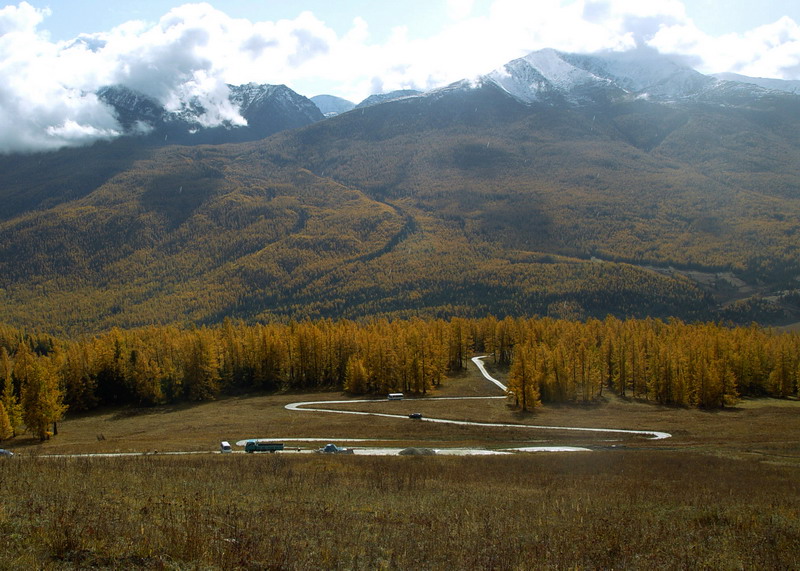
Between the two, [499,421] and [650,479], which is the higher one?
[650,479]

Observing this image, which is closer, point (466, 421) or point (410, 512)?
point (410, 512)

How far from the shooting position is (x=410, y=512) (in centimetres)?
1956

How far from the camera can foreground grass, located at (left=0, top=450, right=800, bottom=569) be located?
41.6ft

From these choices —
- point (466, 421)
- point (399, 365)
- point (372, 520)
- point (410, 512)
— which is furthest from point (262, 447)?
point (399, 365)

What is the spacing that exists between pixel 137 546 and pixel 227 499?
761cm

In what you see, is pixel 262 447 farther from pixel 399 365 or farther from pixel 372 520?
pixel 399 365

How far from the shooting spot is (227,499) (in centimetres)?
1972

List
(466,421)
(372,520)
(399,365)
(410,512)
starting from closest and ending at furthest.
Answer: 1. (372,520)
2. (410,512)
3. (466,421)
4. (399,365)

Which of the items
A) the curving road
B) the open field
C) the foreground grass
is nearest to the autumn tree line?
the curving road

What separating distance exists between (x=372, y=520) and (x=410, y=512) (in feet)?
6.89

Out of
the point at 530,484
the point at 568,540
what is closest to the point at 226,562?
the point at 568,540

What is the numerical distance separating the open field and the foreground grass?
6cm

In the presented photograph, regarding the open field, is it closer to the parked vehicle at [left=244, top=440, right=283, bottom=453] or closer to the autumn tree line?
the parked vehicle at [left=244, top=440, right=283, bottom=453]

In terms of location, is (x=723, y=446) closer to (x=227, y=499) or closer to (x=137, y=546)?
(x=227, y=499)
